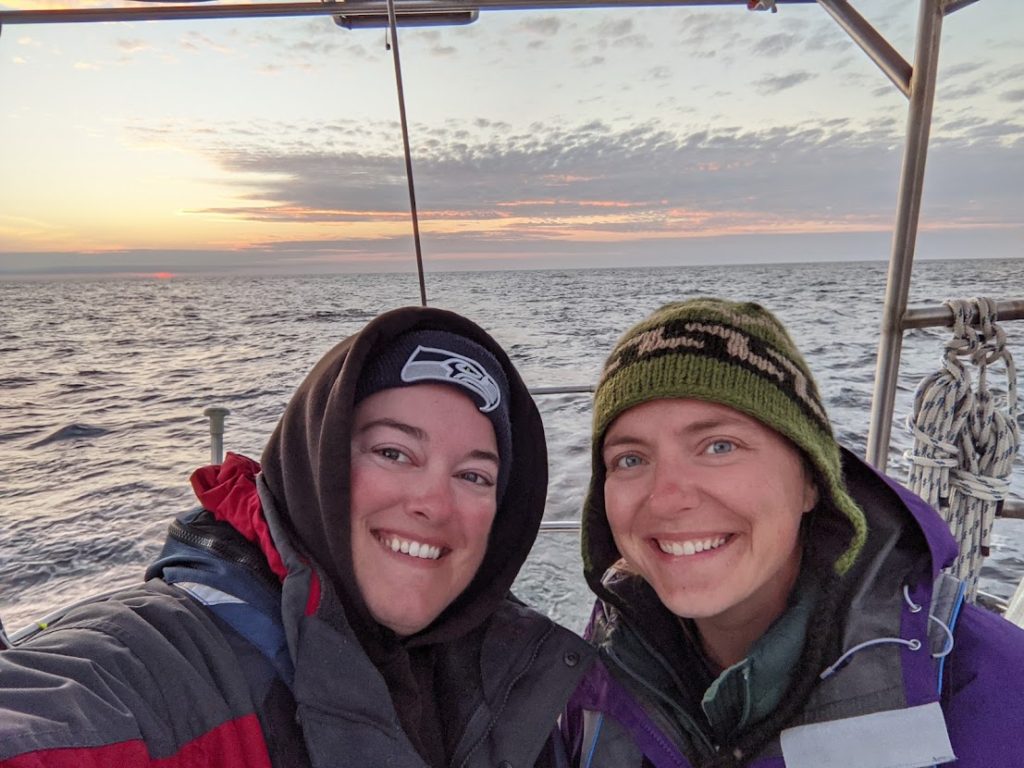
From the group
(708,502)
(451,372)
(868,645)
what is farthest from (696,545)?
(451,372)

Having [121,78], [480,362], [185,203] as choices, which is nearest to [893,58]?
[480,362]

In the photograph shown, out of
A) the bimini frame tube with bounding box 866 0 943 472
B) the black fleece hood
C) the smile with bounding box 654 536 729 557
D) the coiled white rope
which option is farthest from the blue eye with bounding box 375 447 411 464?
the coiled white rope

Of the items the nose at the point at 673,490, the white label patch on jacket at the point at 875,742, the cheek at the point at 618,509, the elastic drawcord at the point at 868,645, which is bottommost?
the white label patch on jacket at the point at 875,742

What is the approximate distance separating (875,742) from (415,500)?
34.9 inches

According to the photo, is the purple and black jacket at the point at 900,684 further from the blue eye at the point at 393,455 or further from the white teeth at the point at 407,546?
the blue eye at the point at 393,455

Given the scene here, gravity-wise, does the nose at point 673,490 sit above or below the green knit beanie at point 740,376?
below

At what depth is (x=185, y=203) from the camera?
632 centimetres

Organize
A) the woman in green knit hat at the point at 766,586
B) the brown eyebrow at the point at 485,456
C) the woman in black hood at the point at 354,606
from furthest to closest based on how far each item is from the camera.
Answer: the brown eyebrow at the point at 485,456 → the woman in green knit hat at the point at 766,586 → the woman in black hood at the point at 354,606

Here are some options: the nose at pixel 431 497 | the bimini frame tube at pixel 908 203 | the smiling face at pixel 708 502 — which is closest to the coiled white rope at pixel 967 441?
the bimini frame tube at pixel 908 203

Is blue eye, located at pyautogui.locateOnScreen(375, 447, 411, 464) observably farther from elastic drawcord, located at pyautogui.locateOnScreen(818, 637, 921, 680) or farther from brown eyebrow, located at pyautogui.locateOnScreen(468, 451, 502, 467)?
elastic drawcord, located at pyautogui.locateOnScreen(818, 637, 921, 680)

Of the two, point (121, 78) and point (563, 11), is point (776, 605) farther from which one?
point (121, 78)

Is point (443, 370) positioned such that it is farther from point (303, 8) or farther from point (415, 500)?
point (303, 8)

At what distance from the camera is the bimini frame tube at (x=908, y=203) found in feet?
6.11

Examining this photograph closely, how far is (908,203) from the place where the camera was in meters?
1.97
